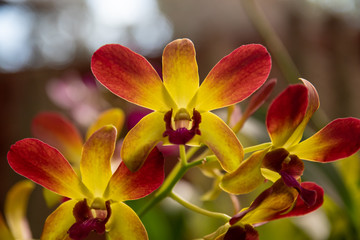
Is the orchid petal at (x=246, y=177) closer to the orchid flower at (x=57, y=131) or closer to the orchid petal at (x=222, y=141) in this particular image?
the orchid petal at (x=222, y=141)

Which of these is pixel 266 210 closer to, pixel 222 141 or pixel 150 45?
pixel 222 141

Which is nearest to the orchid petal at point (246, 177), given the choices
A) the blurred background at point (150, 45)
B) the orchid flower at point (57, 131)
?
the orchid flower at point (57, 131)

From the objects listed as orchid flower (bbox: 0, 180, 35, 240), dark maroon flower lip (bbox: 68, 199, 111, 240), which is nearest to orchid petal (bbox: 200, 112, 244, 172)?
dark maroon flower lip (bbox: 68, 199, 111, 240)

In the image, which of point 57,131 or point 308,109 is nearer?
point 308,109

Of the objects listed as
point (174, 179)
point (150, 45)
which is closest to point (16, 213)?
point (174, 179)

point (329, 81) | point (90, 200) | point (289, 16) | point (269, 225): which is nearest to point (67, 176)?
point (90, 200)

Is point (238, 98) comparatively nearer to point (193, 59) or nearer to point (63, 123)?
point (193, 59)
